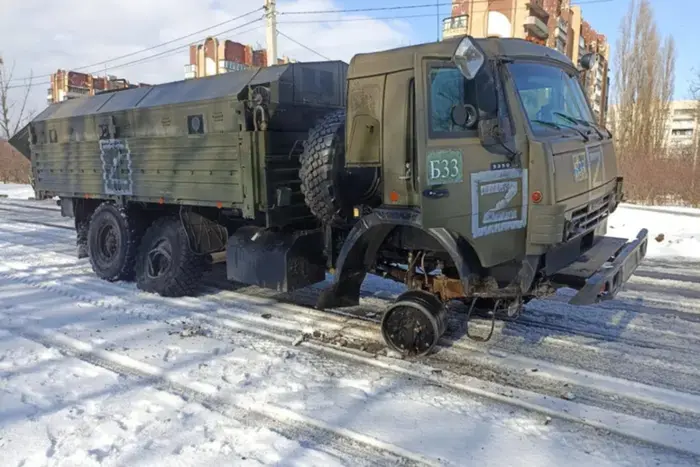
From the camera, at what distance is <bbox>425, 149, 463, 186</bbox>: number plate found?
4.27 m

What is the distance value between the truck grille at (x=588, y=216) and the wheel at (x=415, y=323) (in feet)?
4.20

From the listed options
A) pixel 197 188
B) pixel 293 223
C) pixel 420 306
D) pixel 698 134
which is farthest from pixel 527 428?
pixel 698 134

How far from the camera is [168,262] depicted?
7.25 meters

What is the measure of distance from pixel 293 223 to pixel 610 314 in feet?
12.3

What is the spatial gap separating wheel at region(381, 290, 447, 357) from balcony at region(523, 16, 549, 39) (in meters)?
23.0

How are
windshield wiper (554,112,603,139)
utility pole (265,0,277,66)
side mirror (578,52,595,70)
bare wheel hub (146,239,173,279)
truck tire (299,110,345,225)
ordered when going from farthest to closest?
utility pole (265,0,277,66), bare wheel hub (146,239,173,279), side mirror (578,52,595,70), truck tire (299,110,345,225), windshield wiper (554,112,603,139)

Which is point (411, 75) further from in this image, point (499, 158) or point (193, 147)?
point (193, 147)

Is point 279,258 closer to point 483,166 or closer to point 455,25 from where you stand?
point 483,166

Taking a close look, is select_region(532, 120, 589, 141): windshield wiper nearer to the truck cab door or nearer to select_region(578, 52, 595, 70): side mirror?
the truck cab door

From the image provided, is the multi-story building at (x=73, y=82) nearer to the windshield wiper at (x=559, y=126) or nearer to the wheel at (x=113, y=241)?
the wheel at (x=113, y=241)

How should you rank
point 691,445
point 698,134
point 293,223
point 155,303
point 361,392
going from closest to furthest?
point 691,445
point 361,392
point 293,223
point 155,303
point 698,134

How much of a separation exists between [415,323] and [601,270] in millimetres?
1633

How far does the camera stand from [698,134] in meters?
23.1

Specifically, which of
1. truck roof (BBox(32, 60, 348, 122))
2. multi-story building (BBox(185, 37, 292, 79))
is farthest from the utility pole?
multi-story building (BBox(185, 37, 292, 79))
